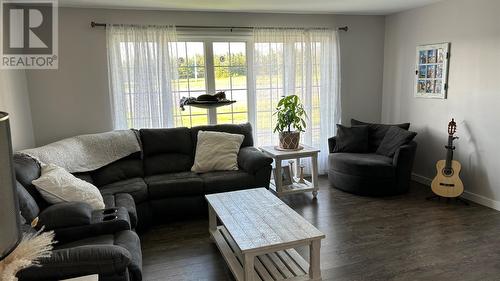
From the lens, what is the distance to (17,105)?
3.63m

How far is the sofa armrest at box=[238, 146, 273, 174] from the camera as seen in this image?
152 inches

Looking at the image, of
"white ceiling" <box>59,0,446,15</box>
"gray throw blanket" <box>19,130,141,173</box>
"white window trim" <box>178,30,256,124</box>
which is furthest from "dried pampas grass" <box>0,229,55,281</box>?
"white window trim" <box>178,30,256,124</box>

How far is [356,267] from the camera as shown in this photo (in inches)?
107

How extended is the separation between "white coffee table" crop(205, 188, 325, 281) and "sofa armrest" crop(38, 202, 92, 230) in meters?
0.96

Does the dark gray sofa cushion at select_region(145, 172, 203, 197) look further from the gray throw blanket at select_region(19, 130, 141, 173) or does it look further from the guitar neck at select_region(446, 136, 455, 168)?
the guitar neck at select_region(446, 136, 455, 168)

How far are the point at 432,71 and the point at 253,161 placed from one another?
2.66m

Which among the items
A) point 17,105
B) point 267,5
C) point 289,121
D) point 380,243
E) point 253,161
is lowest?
point 380,243

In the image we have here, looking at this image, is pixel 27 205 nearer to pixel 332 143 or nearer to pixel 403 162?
pixel 332 143

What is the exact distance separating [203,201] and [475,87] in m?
3.33

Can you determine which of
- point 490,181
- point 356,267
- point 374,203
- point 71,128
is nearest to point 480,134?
point 490,181

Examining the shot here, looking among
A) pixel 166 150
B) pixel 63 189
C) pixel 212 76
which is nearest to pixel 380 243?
pixel 166 150

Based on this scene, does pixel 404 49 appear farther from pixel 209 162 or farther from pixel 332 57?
pixel 209 162

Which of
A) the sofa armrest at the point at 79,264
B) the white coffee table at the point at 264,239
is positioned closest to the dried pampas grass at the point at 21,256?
the sofa armrest at the point at 79,264

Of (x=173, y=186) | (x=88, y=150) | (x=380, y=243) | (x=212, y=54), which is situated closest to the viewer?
(x=380, y=243)
